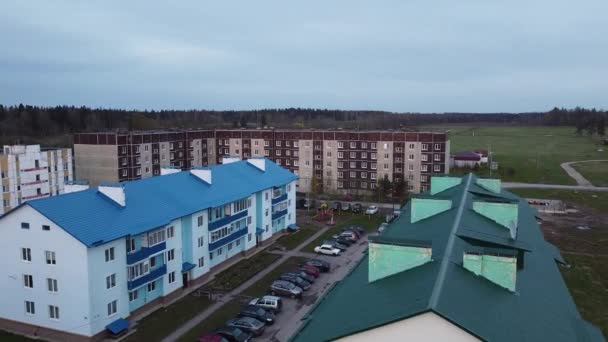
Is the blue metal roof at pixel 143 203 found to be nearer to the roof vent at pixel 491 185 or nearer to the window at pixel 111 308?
the window at pixel 111 308

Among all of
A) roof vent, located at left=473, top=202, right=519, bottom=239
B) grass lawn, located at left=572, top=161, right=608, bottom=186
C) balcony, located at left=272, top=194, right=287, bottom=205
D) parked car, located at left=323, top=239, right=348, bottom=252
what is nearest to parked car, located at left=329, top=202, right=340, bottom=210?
balcony, located at left=272, top=194, right=287, bottom=205

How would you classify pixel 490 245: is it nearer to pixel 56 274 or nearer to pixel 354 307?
Result: pixel 354 307

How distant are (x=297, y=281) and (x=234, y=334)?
315 inches

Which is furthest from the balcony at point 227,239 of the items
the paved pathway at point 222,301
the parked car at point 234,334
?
the parked car at point 234,334

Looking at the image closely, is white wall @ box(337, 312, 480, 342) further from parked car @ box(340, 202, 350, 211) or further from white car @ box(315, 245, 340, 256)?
parked car @ box(340, 202, 350, 211)

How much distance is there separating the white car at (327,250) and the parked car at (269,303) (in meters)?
10.5

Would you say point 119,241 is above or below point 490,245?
below

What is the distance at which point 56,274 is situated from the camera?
22984mm

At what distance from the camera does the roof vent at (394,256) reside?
1506 cm

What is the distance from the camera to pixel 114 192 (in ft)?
85.8

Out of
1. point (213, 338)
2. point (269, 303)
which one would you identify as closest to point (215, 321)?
point (213, 338)

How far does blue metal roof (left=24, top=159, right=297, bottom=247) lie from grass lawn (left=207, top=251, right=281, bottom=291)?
493cm

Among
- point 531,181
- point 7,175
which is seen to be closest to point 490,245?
point 7,175

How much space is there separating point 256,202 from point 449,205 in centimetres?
1898
